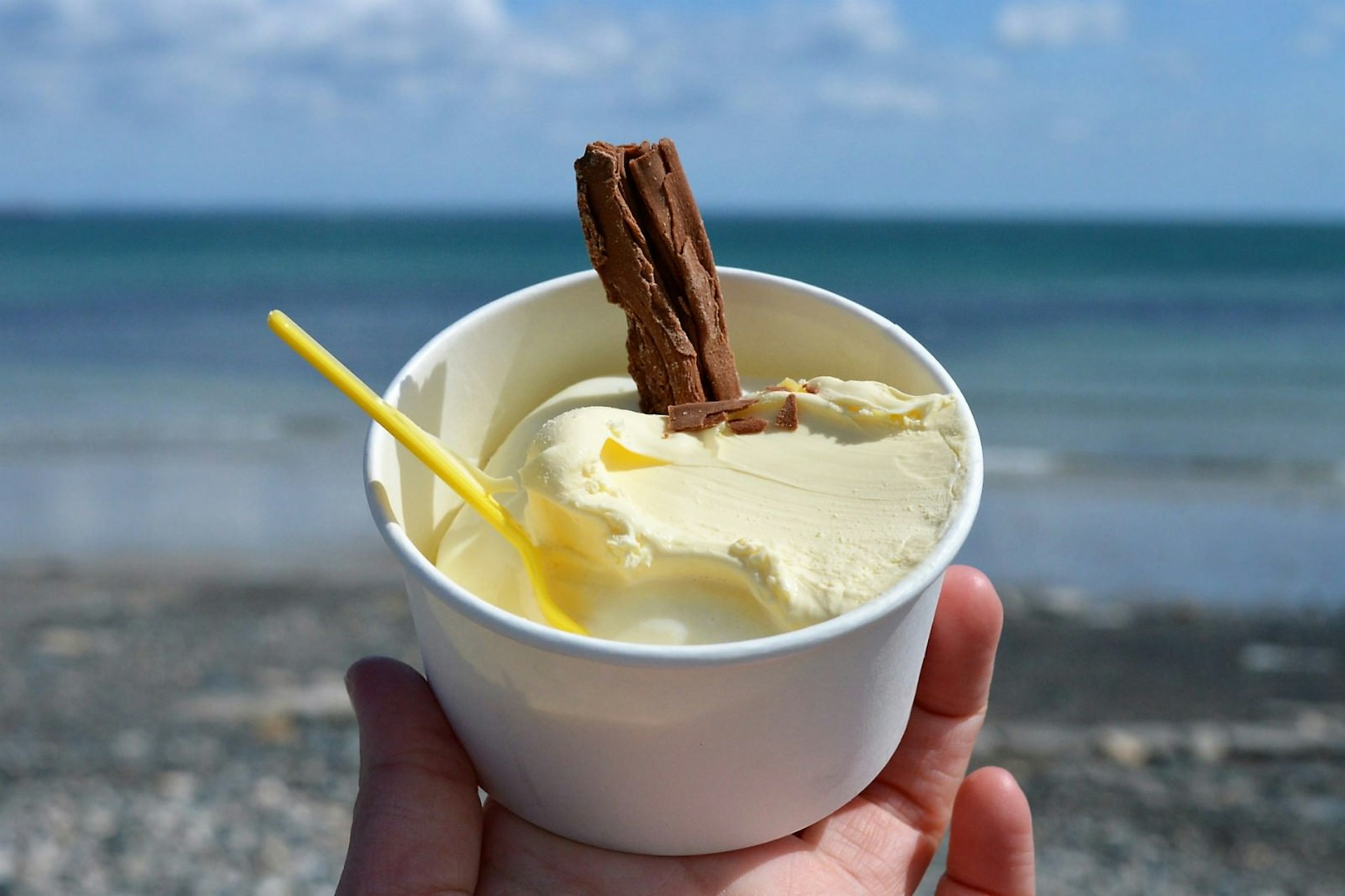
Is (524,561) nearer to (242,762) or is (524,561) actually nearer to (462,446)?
(462,446)

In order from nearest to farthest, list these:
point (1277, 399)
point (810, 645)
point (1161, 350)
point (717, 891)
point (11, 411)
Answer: point (810, 645) → point (717, 891) → point (11, 411) → point (1277, 399) → point (1161, 350)

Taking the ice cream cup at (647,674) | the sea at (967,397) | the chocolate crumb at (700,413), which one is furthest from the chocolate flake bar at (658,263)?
the sea at (967,397)

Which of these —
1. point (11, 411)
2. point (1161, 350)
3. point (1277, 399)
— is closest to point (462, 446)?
point (11, 411)

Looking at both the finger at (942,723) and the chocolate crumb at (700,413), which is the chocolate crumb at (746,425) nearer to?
the chocolate crumb at (700,413)

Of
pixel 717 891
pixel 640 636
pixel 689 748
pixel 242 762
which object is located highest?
pixel 640 636

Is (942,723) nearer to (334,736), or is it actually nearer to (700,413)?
(700,413)

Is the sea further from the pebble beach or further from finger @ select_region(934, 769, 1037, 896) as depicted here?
finger @ select_region(934, 769, 1037, 896)

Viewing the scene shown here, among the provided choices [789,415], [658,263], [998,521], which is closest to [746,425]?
[789,415]
